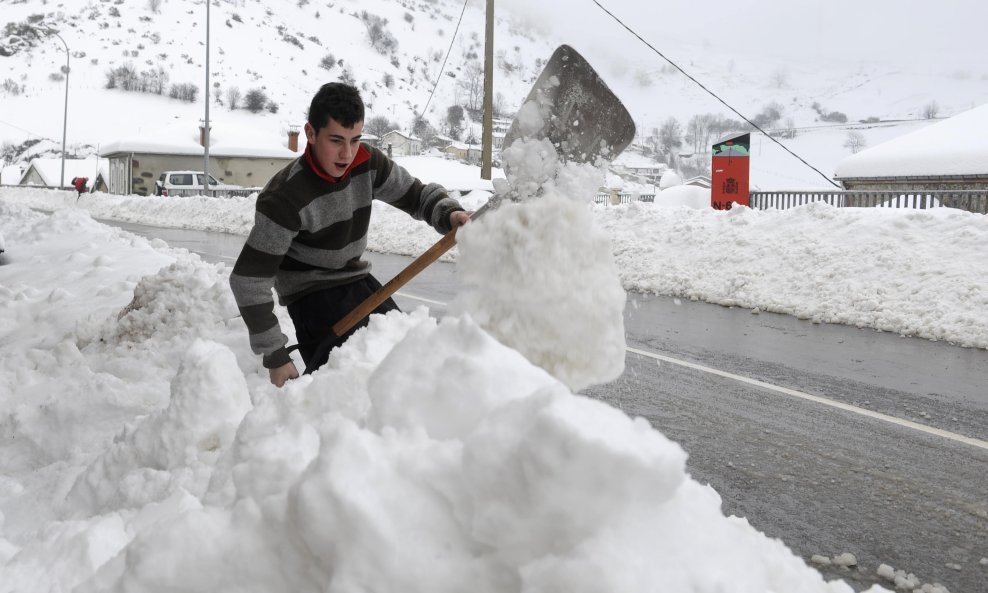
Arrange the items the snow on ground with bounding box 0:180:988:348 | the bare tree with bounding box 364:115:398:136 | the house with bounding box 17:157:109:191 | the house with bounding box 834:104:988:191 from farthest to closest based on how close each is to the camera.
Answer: the bare tree with bounding box 364:115:398:136 < the house with bounding box 17:157:109:191 < the house with bounding box 834:104:988:191 < the snow on ground with bounding box 0:180:988:348

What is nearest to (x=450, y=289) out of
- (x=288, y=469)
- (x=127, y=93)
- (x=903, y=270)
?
(x=903, y=270)

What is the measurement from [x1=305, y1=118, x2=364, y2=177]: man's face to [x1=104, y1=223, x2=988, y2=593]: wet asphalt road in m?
2.01

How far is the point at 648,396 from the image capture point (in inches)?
205

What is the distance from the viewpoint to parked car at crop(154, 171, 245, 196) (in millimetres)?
34812

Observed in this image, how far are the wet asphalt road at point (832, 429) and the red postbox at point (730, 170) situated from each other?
10257 millimetres

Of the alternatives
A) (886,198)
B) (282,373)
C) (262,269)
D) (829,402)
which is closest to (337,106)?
(262,269)

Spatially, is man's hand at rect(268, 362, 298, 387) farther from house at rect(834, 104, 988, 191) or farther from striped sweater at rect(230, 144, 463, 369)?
house at rect(834, 104, 988, 191)

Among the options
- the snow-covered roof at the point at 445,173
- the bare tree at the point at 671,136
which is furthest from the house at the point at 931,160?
the bare tree at the point at 671,136

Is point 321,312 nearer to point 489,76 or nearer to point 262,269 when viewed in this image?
point 262,269

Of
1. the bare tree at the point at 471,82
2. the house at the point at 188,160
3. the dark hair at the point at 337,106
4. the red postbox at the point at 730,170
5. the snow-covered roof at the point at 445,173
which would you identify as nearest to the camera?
the dark hair at the point at 337,106

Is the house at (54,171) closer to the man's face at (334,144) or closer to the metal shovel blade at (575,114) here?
the man's face at (334,144)

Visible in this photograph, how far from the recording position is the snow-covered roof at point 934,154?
20.4 metres

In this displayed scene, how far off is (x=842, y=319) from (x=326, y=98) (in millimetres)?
6391

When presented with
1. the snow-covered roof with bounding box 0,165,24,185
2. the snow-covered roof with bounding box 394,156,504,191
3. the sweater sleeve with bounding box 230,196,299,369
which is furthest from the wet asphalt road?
the snow-covered roof with bounding box 0,165,24,185
